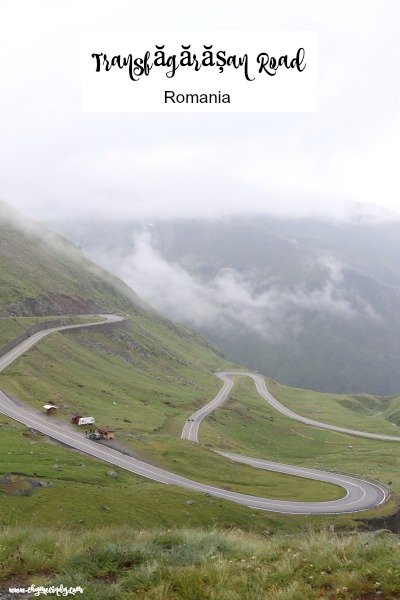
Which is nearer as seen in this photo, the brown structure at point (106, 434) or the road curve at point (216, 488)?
the road curve at point (216, 488)

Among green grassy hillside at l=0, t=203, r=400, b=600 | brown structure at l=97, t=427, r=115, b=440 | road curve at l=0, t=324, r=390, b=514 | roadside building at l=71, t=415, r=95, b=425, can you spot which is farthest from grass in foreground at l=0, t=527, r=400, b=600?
roadside building at l=71, t=415, r=95, b=425

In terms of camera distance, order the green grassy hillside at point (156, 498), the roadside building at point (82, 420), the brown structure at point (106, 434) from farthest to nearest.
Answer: the roadside building at point (82, 420) < the brown structure at point (106, 434) < the green grassy hillside at point (156, 498)

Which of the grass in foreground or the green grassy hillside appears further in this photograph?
the green grassy hillside

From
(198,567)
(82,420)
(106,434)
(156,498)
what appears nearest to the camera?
(198,567)

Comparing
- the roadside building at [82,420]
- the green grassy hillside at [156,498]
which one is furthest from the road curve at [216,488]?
the green grassy hillside at [156,498]

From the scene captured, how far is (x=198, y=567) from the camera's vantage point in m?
14.4

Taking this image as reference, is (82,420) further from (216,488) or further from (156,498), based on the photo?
(156,498)

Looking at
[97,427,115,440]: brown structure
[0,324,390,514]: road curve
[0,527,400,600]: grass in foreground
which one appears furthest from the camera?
[97,427,115,440]: brown structure

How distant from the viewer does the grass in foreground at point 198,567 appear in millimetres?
12242

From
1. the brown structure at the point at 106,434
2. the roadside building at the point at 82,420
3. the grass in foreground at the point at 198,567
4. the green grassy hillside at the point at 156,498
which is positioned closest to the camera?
the grass in foreground at the point at 198,567

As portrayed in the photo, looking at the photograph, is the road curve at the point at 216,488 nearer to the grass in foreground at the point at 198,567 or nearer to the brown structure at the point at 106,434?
the brown structure at the point at 106,434

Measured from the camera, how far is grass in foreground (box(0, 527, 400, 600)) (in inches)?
482

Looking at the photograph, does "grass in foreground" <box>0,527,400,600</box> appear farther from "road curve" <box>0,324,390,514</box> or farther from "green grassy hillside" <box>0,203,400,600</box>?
"road curve" <box>0,324,390,514</box>

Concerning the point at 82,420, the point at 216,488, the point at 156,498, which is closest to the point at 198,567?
the point at 156,498
